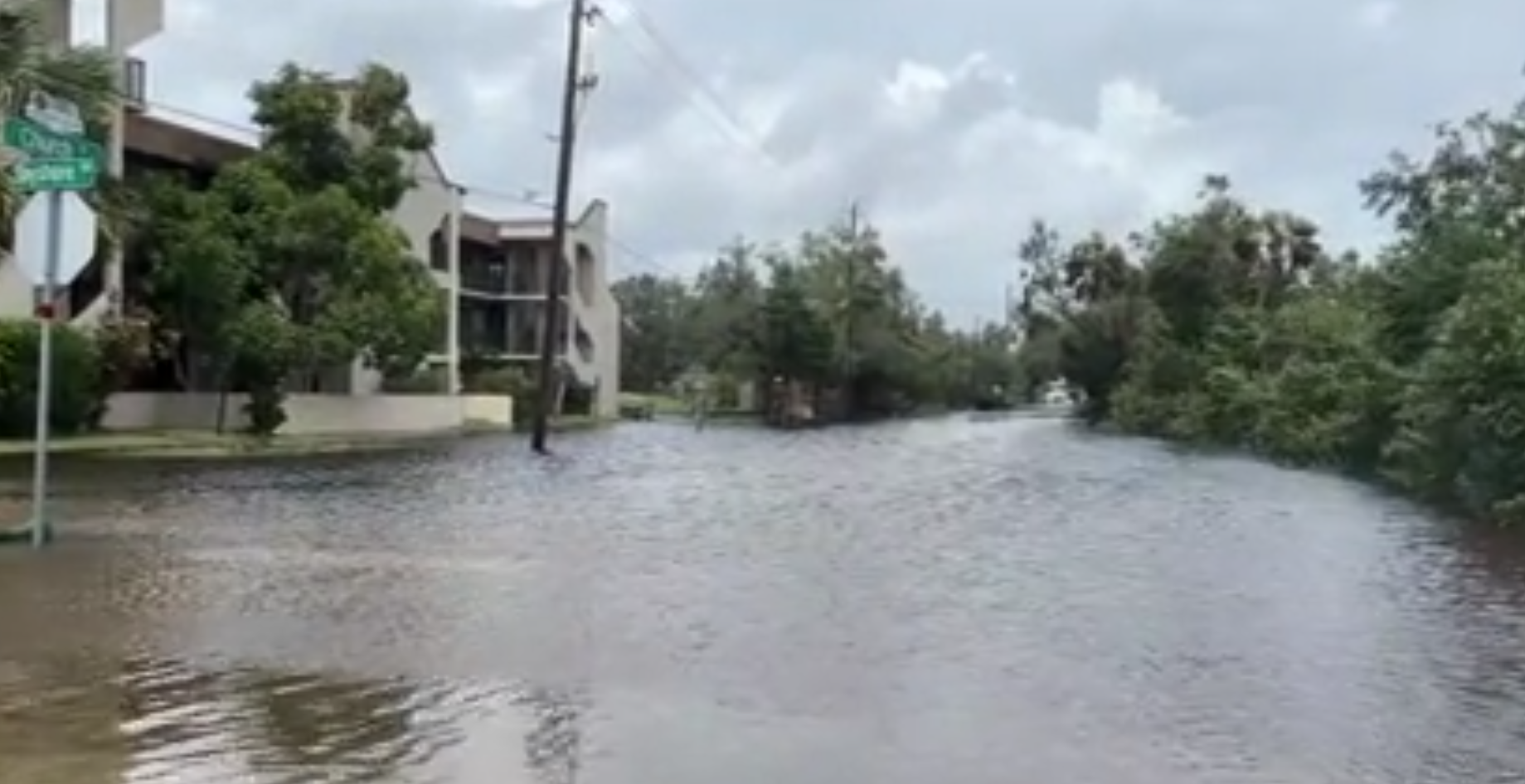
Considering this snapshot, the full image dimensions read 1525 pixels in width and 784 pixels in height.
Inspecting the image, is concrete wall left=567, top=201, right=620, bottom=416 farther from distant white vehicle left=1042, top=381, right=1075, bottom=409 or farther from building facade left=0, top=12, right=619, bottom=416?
distant white vehicle left=1042, top=381, right=1075, bottom=409

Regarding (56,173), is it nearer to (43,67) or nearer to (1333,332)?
(43,67)

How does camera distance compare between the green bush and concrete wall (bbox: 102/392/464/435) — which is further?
concrete wall (bbox: 102/392/464/435)

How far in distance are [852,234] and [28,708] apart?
93.2 m

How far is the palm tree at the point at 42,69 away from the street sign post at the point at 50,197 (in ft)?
0.47

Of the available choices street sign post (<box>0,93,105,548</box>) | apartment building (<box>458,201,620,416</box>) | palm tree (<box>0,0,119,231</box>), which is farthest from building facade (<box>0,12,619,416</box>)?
street sign post (<box>0,93,105,548</box>)

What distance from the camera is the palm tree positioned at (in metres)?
15.3

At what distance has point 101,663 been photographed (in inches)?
387

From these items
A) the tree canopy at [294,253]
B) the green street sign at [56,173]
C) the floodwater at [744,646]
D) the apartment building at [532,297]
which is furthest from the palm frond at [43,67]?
the apartment building at [532,297]

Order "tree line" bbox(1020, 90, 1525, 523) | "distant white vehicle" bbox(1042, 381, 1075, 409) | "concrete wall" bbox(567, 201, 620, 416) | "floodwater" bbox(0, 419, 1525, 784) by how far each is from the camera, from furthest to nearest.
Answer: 1. "distant white vehicle" bbox(1042, 381, 1075, 409)
2. "concrete wall" bbox(567, 201, 620, 416)
3. "tree line" bbox(1020, 90, 1525, 523)
4. "floodwater" bbox(0, 419, 1525, 784)

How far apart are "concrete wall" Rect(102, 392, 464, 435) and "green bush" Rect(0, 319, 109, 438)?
7.43ft

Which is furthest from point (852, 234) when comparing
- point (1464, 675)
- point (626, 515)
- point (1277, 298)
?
point (1464, 675)

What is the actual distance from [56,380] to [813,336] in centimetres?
4956

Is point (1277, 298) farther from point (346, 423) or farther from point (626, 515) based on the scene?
point (626, 515)

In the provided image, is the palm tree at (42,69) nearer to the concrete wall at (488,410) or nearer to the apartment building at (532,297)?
the concrete wall at (488,410)
